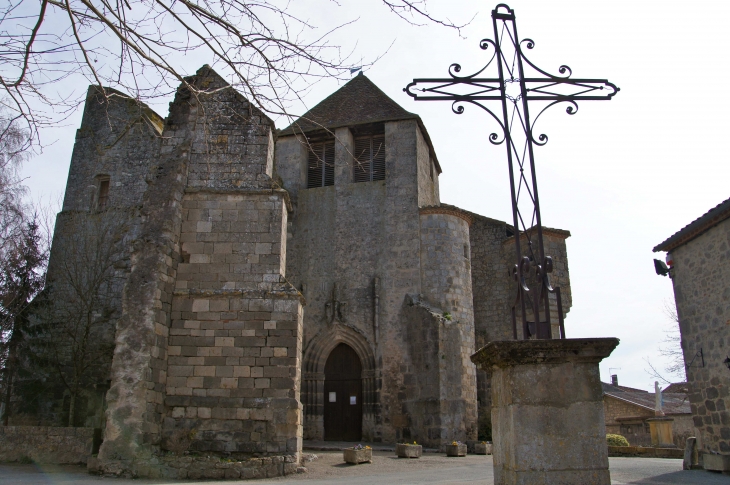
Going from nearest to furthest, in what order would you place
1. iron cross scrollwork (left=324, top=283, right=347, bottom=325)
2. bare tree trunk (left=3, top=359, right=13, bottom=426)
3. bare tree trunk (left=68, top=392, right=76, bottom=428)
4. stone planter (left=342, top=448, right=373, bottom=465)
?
stone planter (left=342, top=448, right=373, bottom=465)
bare tree trunk (left=68, top=392, right=76, bottom=428)
bare tree trunk (left=3, top=359, right=13, bottom=426)
iron cross scrollwork (left=324, top=283, right=347, bottom=325)

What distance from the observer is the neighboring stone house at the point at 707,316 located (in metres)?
9.70

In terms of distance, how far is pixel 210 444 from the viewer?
8992 mm

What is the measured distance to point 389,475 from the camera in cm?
911

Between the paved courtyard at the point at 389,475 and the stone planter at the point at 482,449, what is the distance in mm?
3285

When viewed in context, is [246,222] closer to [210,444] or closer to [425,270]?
[210,444]

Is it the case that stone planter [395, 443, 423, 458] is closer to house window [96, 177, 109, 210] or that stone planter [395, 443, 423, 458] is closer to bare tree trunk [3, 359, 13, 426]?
bare tree trunk [3, 359, 13, 426]

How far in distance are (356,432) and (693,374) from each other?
9389 millimetres

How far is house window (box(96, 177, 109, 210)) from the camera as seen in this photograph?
64.6ft

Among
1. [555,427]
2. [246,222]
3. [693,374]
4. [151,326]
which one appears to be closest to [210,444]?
[151,326]

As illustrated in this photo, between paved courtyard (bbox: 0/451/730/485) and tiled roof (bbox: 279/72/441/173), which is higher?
tiled roof (bbox: 279/72/441/173)

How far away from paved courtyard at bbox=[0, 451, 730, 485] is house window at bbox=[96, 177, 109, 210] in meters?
11.5

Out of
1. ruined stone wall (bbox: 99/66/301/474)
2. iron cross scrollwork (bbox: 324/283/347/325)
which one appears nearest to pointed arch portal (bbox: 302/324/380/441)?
iron cross scrollwork (bbox: 324/283/347/325)

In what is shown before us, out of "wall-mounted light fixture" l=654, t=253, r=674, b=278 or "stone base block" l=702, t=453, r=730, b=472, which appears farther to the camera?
"wall-mounted light fixture" l=654, t=253, r=674, b=278

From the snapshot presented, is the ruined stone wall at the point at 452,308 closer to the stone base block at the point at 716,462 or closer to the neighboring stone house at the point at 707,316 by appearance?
the neighboring stone house at the point at 707,316
